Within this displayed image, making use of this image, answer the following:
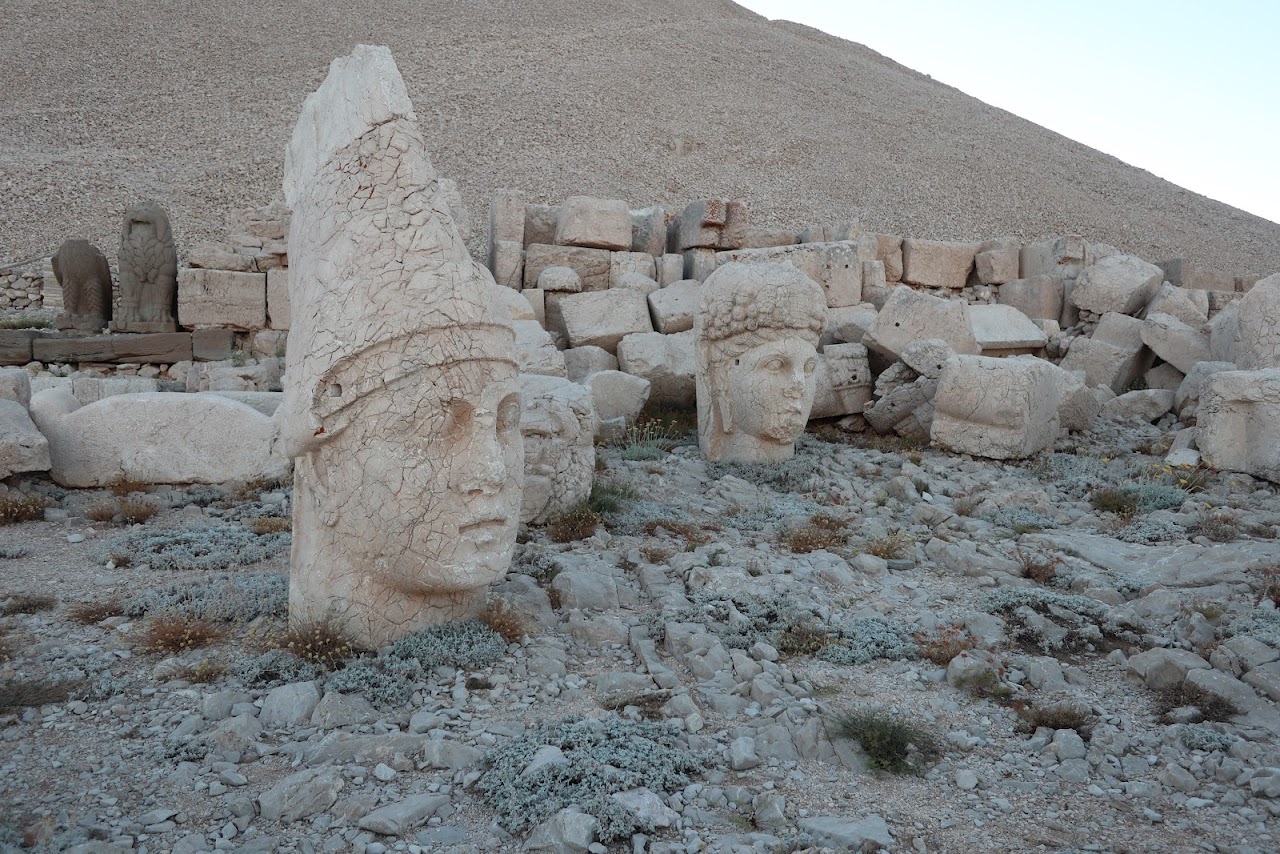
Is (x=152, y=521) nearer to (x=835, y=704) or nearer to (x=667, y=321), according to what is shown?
(x=835, y=704)

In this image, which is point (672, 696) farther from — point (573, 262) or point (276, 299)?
point (276, 299)

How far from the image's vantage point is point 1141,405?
376 inches

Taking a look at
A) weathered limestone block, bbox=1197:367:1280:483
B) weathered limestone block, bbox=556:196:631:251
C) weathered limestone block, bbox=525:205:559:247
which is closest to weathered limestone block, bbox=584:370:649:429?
weathered limestone block, bbox=556:196:631:251

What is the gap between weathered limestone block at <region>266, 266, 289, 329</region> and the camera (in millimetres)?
10836

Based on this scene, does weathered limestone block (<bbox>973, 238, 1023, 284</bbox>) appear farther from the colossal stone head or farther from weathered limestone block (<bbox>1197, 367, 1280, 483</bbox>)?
the colossal stone head

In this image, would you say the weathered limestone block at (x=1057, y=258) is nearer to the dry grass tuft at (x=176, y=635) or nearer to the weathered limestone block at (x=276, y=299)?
the weathered limestone block at (x=276, y=299)

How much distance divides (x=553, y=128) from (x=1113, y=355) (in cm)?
1895

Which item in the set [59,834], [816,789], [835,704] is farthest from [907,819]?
[59,834]

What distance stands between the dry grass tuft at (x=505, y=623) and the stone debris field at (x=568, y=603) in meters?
0.02

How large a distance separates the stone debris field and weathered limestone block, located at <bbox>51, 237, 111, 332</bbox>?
454cm

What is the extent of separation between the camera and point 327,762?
10.0 ft

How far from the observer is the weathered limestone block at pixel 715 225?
37.4 feet

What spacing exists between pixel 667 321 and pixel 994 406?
3.79m

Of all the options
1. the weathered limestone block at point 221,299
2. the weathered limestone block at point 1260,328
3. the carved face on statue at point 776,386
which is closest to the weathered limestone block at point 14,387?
the weathered limestone block at point 221,299
